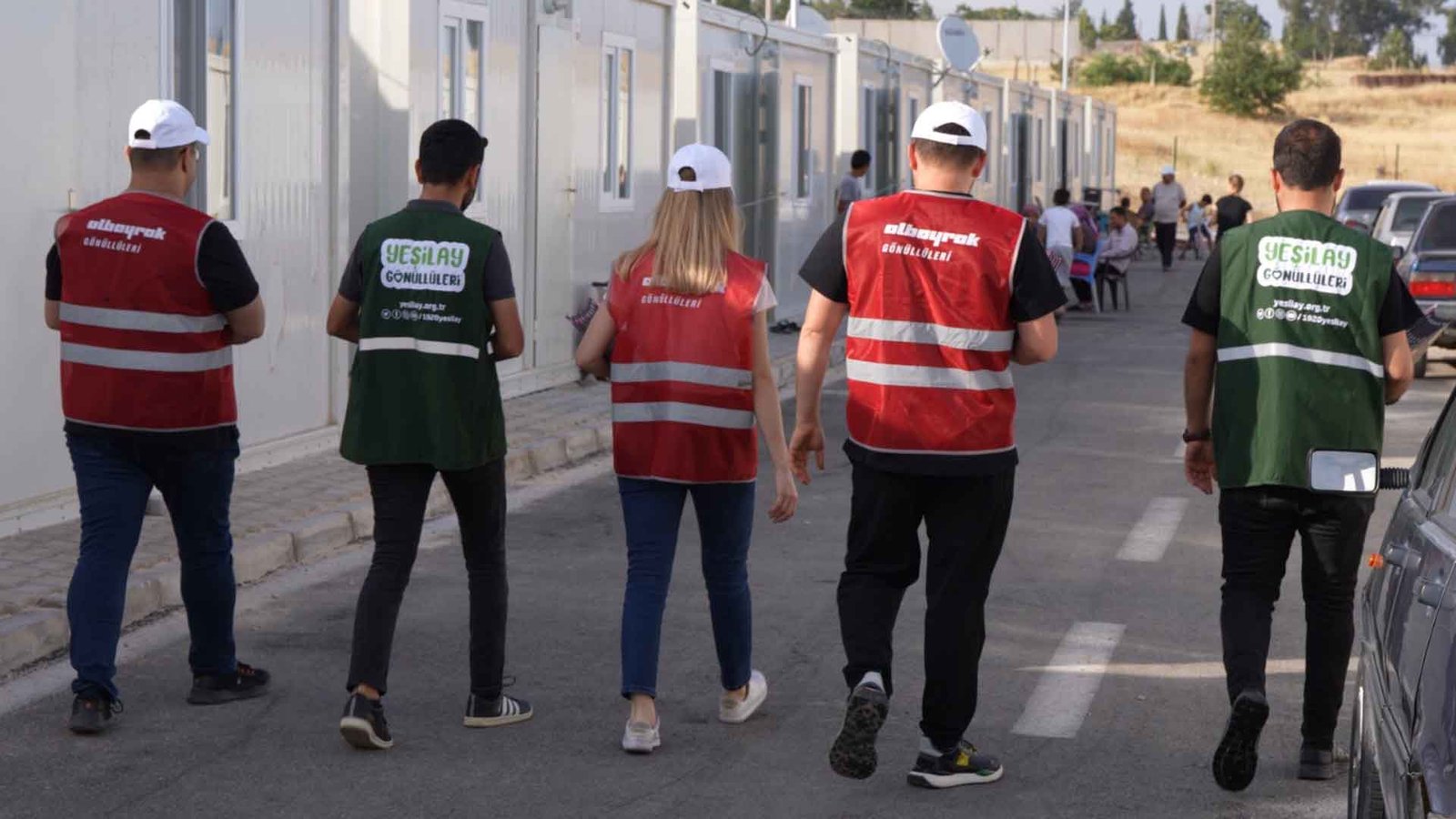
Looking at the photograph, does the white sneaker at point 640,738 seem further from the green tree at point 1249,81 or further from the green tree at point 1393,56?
the green tree at point 1393,56

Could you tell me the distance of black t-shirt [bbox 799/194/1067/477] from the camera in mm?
5625

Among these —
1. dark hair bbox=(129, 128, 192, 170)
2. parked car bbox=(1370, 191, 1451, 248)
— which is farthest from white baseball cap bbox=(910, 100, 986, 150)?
parked car bbox=(1370, 191, 1451, 248)

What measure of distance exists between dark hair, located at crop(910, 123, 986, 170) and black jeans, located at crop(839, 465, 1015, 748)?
0.86 meters

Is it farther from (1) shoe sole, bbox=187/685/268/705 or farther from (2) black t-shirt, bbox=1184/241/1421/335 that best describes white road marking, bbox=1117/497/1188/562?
(1) shoe sole, bbox=187/685/268/705

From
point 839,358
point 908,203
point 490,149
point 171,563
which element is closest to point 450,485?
point 908,203

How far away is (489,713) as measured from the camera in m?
6.54

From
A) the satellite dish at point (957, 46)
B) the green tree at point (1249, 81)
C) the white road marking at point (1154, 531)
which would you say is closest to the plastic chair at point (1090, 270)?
the satellite dish at point (957, 46)

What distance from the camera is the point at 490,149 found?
49.7 ft

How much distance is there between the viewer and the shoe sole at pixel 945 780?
5.84 meters

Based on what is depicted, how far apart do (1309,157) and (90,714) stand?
3.99 metres

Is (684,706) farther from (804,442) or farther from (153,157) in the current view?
(153,157)

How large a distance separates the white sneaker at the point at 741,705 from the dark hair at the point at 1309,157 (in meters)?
2.29

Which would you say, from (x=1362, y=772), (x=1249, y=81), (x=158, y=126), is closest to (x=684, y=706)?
(x=158, y=126)

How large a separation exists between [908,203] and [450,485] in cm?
177
